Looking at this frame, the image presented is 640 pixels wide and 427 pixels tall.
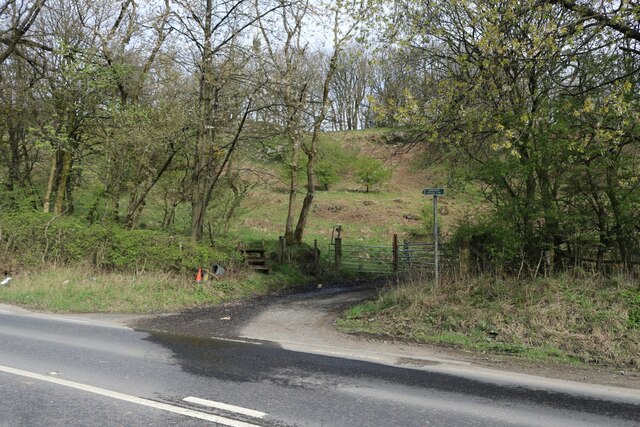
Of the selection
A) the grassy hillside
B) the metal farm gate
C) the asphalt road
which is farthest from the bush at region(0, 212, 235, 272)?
the metal farm gate

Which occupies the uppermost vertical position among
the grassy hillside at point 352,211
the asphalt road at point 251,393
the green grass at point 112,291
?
the grassy hillside at point 352,211

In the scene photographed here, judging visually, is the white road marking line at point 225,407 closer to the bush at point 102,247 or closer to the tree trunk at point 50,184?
the bush at point 102,247

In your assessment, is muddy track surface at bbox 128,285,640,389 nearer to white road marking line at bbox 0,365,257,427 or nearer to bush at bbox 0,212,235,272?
bush at bbox 0,212,235,272

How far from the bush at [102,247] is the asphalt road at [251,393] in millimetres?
6845

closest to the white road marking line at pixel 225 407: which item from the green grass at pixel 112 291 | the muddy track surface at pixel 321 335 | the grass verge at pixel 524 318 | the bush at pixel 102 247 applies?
the muddy track surface at pixel 321 335

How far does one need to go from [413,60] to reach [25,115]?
48.0 ft

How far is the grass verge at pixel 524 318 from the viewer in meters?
8.12

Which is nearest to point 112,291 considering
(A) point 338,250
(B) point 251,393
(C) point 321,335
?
(C) point 321,335

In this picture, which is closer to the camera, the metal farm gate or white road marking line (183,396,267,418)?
white road marking line (183,396,267,418)

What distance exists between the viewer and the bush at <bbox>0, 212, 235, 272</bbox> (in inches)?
587

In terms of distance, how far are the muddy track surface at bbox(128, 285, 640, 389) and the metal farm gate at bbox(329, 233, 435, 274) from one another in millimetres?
6568

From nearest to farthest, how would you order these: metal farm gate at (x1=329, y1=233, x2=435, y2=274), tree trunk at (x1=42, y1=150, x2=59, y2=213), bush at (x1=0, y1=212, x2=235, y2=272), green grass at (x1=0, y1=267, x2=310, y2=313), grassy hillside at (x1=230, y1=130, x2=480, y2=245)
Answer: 1. green grass at (x1=0, y1=267, x2=310, y2=313)
2. bush at (x1=0, y1=212, x2=235, y2=272)
3. tree trunk at (x1=42, y1=150, x2=59, y2=213)
4. metal farm gate at (x1=329, y1=233, x2=435, y2=274)
5. grassy hillside at (x1=230, y1=130, x2=480, y2=245)

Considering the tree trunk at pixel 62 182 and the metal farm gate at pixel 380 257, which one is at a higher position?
the tree trunk at pixel 62 182

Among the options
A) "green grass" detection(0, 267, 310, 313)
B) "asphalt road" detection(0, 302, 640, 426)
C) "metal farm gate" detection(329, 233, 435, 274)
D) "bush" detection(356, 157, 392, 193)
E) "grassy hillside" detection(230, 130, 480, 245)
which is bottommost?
"asphalt road" detection(0, 302, 640, 426)
